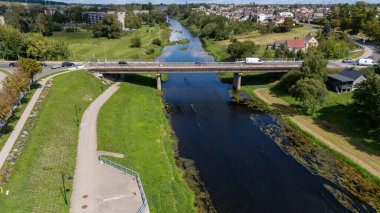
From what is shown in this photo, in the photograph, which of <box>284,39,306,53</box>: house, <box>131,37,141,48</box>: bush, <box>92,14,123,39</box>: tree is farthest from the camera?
<box>92,14,123,39</box>: tree

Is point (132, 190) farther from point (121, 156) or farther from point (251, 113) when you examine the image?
point (251, 113)

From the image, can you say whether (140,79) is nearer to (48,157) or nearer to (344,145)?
(48,157)

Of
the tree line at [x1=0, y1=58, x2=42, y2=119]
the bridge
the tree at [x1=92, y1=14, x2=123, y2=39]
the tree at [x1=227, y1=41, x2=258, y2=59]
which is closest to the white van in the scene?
the bridge

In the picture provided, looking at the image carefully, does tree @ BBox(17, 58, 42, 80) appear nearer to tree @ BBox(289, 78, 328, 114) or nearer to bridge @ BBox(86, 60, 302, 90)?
bridge @ BBox(86, 60, 302, 90)

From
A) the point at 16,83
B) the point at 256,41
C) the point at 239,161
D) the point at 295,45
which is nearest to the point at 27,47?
the point at 16,83

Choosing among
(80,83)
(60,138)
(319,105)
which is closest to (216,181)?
(60,138)

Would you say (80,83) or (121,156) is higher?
(80,83)

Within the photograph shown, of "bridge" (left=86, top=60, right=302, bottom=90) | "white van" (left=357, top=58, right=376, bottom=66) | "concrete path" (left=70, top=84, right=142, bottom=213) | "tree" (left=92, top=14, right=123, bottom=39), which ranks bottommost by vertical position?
"concrete path" (left=70, top=84, right=142, bottom=213)
